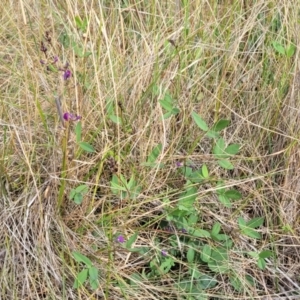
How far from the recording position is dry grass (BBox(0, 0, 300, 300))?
4.48 ft

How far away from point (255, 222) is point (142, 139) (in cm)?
35

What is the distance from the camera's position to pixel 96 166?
4.75 ft

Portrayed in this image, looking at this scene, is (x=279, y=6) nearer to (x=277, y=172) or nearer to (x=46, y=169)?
(x=277, y=172)

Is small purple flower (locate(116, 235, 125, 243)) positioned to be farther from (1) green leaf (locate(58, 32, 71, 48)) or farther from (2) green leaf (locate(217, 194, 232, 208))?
(1) green leaf (locate(58, 32, 71, 48))

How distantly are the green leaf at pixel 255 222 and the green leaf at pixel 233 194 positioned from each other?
65 mm

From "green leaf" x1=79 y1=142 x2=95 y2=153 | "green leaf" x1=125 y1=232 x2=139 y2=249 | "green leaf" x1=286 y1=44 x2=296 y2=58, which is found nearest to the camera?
"green leaf" x1=125 y1=232 x2=139 y2=249

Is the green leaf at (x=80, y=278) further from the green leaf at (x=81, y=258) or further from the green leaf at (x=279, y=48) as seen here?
the green leaf at (x=279, y=48)

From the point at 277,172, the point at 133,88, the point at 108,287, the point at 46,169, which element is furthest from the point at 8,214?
the point at 277,172

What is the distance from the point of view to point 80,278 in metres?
1.28

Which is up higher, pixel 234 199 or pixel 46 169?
pixel 46 169

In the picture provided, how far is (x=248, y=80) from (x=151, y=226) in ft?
1.73

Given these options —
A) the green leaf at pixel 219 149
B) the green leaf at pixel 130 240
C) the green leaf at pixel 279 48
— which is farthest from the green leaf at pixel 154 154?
the green leaf at pixel 279 48

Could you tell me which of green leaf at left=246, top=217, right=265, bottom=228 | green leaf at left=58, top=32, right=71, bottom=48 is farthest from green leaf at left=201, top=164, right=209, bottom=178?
green leaf at left=58, top=32, right=71, bottom=48

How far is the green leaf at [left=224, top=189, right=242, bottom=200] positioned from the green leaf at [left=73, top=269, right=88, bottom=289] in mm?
373
